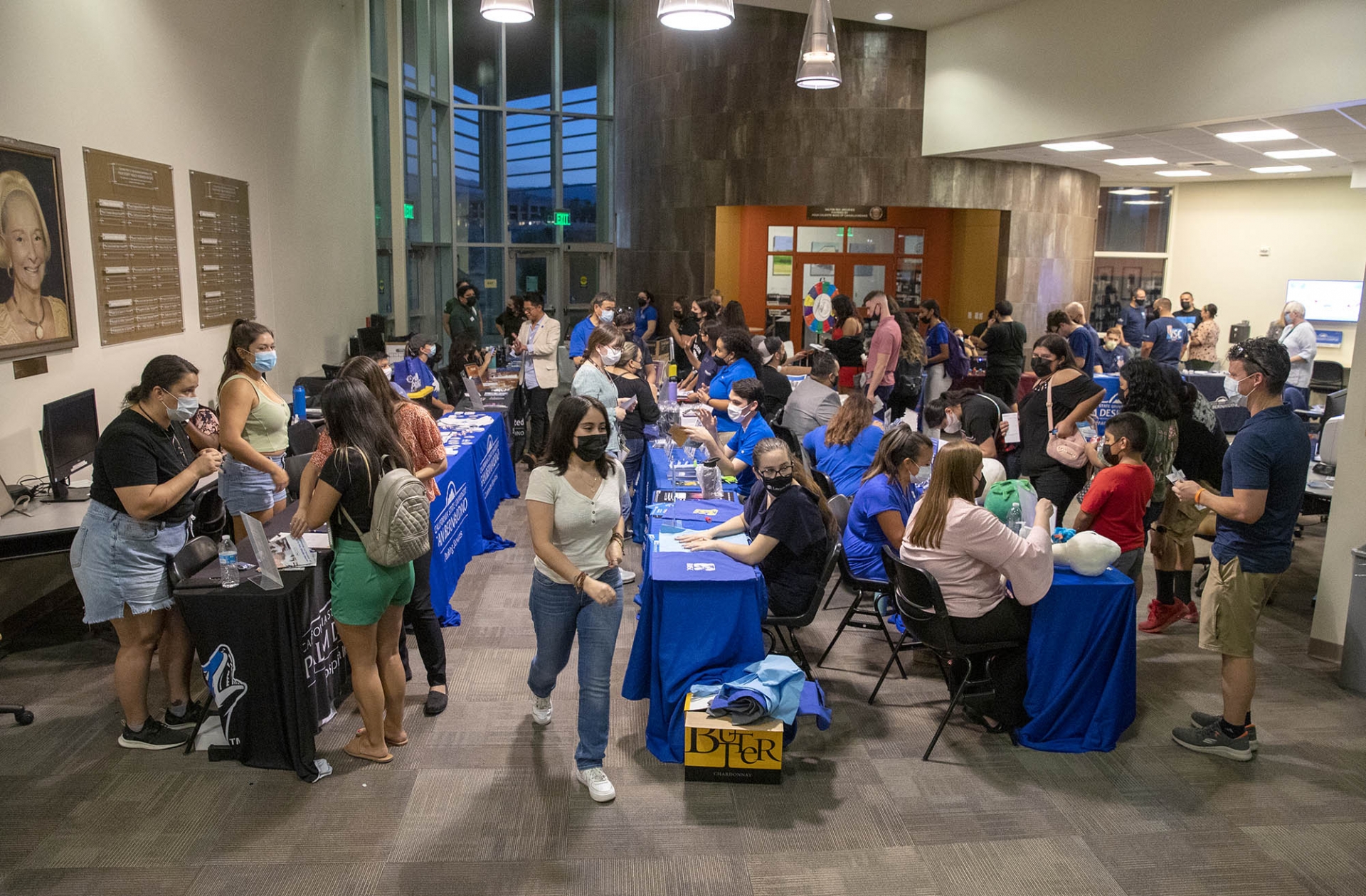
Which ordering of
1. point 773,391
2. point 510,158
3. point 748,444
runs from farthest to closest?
point 510,158
point 773,391
point 748,444

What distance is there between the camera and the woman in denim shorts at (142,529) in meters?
3.55

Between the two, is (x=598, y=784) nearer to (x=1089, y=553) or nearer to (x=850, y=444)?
(x=1089, y=553)

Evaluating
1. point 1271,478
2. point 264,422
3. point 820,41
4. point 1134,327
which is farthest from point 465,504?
point 1134,327

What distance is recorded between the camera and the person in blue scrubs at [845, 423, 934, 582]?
4.39m

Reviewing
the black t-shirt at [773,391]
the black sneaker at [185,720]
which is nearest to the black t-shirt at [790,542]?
the black sneaker at [185,720]

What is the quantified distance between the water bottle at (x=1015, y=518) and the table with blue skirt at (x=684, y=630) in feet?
3.70

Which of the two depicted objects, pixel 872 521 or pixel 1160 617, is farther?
pixel 1160 617

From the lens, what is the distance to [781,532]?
3.90 metres

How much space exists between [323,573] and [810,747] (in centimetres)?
211

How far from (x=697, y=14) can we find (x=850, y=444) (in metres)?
2.60

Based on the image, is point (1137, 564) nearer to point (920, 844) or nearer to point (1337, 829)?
point (1337, 829)

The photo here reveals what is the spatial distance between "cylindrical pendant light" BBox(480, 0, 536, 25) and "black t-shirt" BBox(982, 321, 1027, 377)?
220 inches

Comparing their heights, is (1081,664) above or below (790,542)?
below

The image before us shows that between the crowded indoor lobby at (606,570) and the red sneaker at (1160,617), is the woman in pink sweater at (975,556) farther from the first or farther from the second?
the red sneaker at (1160,617)
